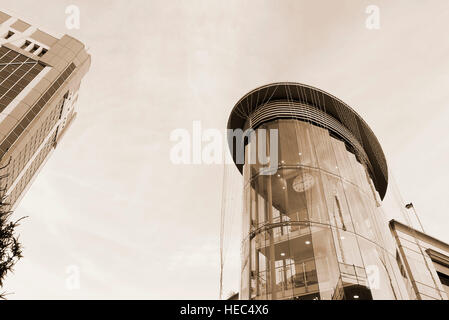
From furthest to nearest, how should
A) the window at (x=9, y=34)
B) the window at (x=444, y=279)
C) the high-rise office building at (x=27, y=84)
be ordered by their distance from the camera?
the window at (x=9, y=34) → the high-rise office building at (x=27, y=84) → the window at (x=444, y=279)

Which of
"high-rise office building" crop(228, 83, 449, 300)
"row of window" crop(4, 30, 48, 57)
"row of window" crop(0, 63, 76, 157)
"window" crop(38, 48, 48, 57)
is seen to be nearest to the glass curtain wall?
"high-rise office building" crop(228, 83, 449, 300)

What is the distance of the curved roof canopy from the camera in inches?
800

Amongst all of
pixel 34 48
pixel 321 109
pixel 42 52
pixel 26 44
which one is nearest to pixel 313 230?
pixel 321 109

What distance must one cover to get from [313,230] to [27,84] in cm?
4001

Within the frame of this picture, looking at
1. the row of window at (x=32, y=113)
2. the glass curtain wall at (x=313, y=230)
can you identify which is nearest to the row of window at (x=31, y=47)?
the row of window at (x=32, y=113)

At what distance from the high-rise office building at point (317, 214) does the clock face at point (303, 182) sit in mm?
56

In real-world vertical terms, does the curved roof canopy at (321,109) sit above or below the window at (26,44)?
below

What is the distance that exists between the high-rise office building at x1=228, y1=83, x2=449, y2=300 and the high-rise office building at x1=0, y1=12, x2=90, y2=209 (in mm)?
26218

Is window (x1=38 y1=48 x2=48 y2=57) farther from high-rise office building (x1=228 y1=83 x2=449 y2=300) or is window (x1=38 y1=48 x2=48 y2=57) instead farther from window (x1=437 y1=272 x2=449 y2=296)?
window (x1=437 y1=272 x2=449 y2=296)

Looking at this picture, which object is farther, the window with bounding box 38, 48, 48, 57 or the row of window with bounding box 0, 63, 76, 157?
the window with bounding box 38, 48, 48, 57

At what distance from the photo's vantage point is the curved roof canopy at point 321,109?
2031cm

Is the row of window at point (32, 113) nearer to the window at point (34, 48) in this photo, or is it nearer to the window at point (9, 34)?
the window at point (34, 48)
